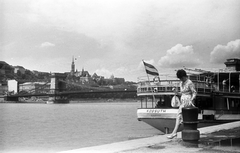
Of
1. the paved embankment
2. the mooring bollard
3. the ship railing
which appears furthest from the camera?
the ship railing

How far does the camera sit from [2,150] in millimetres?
12703

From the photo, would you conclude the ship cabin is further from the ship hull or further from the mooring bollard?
the mooring bollard

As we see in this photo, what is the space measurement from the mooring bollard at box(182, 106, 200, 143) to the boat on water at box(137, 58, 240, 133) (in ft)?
25.3

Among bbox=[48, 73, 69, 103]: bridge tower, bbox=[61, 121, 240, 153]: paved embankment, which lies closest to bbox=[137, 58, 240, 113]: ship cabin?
bbox=[61, 121, 240, 153]: paved embankment

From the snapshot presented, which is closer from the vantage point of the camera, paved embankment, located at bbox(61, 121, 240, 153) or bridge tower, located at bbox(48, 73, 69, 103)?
paved embankment, located at bbox(61, 121, 240, 153)

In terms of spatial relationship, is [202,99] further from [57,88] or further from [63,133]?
[57,88]

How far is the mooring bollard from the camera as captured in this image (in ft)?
17.0

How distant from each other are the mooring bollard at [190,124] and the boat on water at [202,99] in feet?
25.3

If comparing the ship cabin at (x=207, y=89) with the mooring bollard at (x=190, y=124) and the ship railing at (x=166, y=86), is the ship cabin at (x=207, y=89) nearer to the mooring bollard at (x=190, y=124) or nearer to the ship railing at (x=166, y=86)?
the ship railing at (x=166, y=86)

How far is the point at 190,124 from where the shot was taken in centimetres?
525

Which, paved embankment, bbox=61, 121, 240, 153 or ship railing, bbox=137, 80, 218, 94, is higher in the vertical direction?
ship railing, bbox=137, 80, 218, 94

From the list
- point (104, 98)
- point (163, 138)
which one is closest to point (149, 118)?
point (163, 138)

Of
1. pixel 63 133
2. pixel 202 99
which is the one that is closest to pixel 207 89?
pixel 202 99

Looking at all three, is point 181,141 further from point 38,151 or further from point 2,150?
point 2,150
